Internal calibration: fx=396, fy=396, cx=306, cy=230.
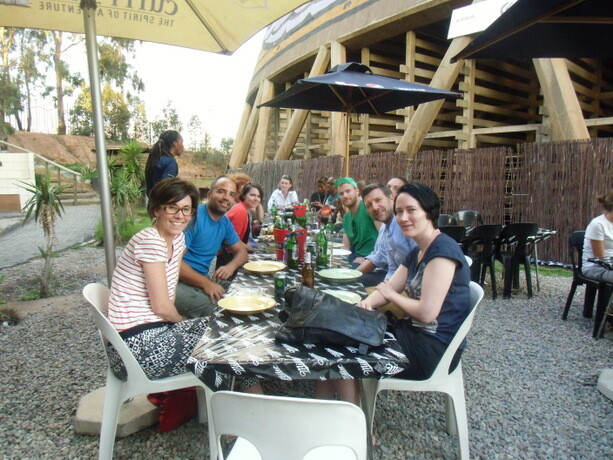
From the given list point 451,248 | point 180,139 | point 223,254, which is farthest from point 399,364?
point 180,139

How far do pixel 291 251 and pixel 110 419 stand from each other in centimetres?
175

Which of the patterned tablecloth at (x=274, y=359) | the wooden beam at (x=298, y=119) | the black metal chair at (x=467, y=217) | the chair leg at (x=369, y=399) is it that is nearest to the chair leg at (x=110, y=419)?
the patterned tablecloth at (x=274, y=359)

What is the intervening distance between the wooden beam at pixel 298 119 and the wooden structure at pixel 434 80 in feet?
0.12

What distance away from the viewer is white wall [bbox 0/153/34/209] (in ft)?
51.9

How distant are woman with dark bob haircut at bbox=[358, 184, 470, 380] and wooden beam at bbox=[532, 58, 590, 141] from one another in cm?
618

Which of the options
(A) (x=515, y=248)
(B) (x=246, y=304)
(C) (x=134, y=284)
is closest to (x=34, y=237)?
(C) (x=134, y=284)

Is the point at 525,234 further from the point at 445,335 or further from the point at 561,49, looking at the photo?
the point at 445,335

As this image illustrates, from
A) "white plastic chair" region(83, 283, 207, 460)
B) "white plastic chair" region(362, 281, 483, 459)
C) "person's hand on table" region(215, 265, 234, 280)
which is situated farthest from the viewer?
"person's hand on table" region(215, 265, 234, 280)

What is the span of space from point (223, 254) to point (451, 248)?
9.66 ft

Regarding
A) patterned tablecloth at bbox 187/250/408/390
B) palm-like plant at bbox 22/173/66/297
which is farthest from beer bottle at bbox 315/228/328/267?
palm-like plant at bbox 22/173/66/297

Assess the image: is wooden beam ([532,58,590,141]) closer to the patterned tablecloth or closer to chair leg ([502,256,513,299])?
chair leg ([502,256,513,299])

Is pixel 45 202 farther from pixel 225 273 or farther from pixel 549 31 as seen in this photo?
pixel 549 31

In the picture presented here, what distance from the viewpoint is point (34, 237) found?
10656 mm

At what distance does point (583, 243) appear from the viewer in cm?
446
